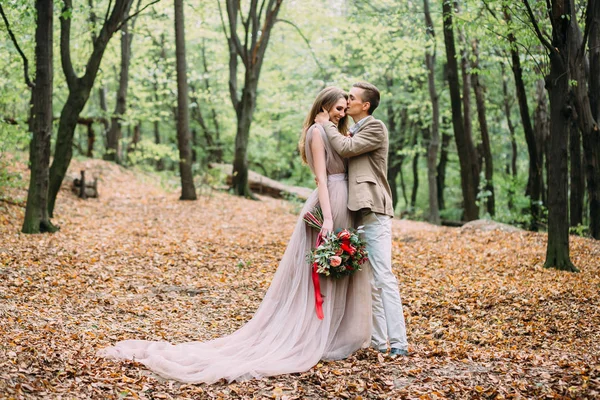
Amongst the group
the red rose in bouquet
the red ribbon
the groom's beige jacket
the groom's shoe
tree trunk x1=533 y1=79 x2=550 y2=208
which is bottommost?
the groom's shoe

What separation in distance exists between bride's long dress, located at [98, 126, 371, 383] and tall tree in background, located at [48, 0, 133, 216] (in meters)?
7.55

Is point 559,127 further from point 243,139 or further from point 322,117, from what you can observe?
point 243,139

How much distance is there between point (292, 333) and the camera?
5.07 m

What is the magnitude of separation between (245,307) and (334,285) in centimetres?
240

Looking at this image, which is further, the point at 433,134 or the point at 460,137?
the point at 433,134

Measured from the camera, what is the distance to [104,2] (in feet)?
73.5

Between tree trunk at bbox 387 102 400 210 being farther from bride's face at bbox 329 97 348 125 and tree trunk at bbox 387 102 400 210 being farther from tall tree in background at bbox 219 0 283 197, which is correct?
bride's face at bbox 329 97 348 125

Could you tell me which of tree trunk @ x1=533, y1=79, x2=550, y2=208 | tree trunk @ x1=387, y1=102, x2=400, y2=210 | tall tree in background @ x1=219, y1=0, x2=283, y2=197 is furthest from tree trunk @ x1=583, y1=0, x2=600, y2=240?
tree trunk @ x1=387, y1=102, x2=400, y2=210

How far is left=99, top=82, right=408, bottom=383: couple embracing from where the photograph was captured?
194 inches

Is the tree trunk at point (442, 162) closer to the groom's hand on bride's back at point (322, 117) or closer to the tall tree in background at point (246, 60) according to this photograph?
the tall tree in background at point (246, 60)

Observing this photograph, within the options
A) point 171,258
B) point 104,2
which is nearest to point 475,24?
point 171,258

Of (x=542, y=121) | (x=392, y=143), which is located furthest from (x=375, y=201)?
(x=392, y=143)

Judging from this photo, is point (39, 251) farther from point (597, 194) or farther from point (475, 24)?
point (597, 194)

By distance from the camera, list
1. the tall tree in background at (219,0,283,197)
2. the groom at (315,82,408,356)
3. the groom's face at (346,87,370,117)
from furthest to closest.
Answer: the tall tree in background at (219,0,283,197) < the groom's face at (346,87,370,117) < the groom at (315,82,408,356)
